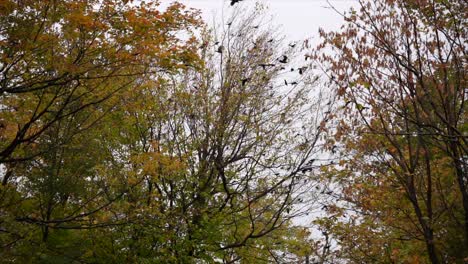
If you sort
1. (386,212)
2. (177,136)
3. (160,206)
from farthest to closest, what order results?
(177,136) < (386,212) < (160,206)

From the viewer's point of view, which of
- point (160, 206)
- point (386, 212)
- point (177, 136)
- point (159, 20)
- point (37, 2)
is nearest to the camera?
point (37, 2)

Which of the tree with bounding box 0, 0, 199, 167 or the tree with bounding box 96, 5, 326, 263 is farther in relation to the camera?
the tree with bounding box 96, 5, 326, 263

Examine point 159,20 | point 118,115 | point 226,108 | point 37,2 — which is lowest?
point 37,2

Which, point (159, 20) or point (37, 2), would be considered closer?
point (37, 2)

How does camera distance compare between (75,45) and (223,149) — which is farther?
(223,149)

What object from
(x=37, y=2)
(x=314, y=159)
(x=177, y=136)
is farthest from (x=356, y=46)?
(x=37, y=2)

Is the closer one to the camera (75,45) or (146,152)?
(75,45)

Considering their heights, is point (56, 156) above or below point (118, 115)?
below

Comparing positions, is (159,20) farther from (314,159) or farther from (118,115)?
(314,159)

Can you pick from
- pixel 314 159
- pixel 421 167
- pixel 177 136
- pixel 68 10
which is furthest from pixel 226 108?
pixel 68 10

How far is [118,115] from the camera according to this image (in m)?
10.5

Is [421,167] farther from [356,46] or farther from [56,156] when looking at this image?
[56,156]

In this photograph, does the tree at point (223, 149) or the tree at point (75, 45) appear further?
the tree at point (223, 149)

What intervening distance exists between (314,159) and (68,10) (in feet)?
20.5
